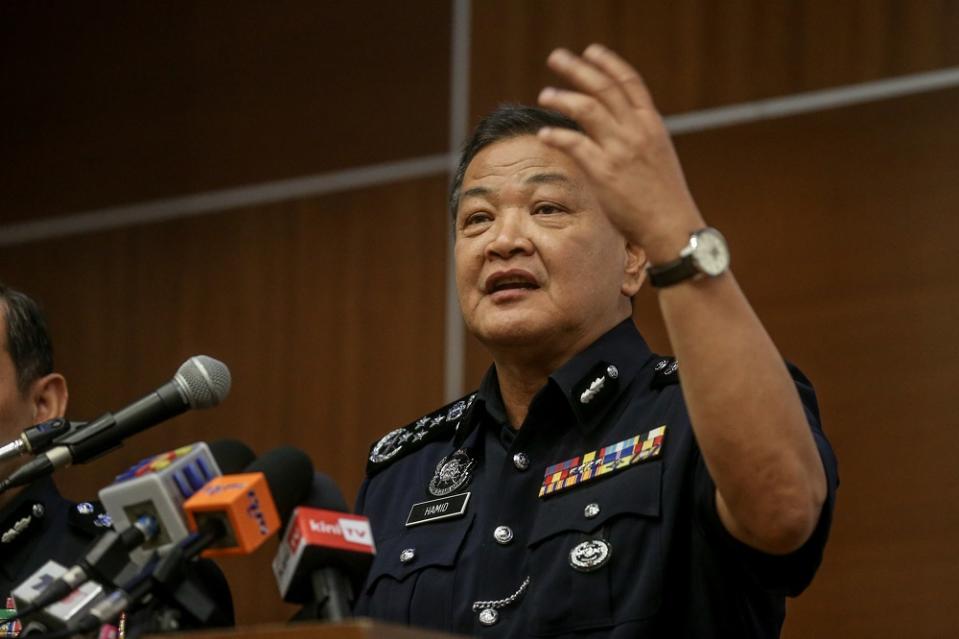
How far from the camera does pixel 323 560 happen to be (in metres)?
1.60

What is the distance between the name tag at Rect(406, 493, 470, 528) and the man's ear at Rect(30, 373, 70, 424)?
34.4 inches

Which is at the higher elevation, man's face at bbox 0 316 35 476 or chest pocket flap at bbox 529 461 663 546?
chest pocket flap at bbox 529 461 663 546

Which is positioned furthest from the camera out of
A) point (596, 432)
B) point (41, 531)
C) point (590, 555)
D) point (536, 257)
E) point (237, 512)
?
point (41, 531)

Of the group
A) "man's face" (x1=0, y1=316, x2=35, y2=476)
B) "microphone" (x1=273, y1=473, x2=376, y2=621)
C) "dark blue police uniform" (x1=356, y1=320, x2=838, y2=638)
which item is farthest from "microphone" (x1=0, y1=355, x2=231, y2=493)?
"man's face" (x1=0, y1=316, x2=35, y2=476)

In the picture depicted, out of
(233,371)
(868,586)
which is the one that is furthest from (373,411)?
(868,586)

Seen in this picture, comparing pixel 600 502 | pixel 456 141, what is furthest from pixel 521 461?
pixel 456 141

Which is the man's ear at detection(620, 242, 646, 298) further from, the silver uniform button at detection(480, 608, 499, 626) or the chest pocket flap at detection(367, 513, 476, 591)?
the silver uniform button at detection(480, 608, 499, 626)

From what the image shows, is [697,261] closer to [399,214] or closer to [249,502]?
[249,502]

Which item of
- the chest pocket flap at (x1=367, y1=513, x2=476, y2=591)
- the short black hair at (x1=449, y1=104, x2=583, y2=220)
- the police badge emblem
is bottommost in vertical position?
the chest pocket flap at (x1=367, y1=513, x2=476, y2=591)

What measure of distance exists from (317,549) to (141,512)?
0.22 meters

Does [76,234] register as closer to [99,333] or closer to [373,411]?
[99,333]

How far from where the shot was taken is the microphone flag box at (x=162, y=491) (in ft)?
5.33

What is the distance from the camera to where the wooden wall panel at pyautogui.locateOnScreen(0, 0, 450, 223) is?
13.5 ft

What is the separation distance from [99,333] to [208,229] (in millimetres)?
469
